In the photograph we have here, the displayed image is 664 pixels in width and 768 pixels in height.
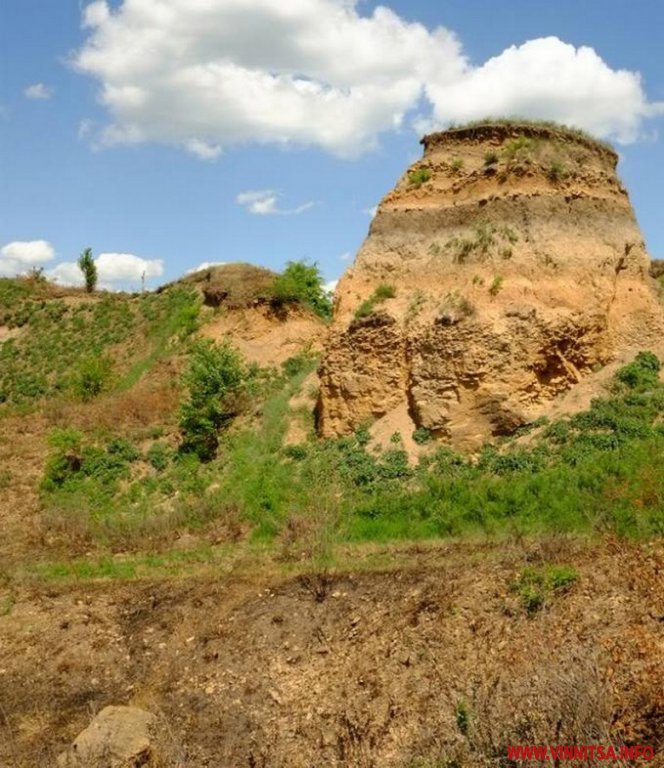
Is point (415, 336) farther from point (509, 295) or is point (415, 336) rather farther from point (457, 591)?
point (457, 591)

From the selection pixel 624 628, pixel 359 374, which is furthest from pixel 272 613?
pixel 359 374

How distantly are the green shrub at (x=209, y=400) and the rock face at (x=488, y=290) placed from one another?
363 centimetres

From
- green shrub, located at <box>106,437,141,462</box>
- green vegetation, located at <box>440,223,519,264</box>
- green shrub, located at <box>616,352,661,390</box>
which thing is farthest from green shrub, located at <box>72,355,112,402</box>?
green shrub, located at <box>616,352,661,390</box>

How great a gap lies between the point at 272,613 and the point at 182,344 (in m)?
20.6

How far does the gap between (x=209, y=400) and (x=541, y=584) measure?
1269 centimetres

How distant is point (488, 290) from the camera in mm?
16922

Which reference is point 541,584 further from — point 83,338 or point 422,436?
point 83,338

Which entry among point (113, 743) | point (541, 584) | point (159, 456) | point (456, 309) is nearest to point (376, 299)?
point (456, 309)

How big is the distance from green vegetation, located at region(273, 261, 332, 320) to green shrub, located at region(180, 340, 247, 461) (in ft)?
23.2

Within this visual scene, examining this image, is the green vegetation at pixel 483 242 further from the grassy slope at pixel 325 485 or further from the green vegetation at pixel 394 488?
the grassy slope at pixel 325 485

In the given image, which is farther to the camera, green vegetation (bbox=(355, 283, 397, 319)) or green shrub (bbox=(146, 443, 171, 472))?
green shrub (bbox=(146, 443, 171, 472))

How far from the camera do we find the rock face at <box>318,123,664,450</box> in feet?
53.6

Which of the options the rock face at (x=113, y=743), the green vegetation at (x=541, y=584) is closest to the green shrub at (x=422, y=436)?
the green vegetation at (x=541, y=584)
